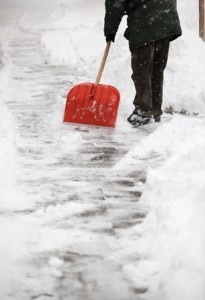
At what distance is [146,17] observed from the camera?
15.0ft

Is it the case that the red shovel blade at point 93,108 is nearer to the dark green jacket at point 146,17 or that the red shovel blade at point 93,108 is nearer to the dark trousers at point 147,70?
the dark trousers at point 147,70

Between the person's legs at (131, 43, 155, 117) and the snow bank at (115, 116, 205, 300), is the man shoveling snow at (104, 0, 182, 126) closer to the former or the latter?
the person's legs at (131, 43, 155, 117)

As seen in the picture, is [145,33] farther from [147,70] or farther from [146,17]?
[147,70]

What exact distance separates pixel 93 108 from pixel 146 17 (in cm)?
112

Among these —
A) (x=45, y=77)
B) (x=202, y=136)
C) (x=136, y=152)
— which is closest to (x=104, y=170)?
(x=136, y=152)

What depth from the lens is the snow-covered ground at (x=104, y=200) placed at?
6.89 ft

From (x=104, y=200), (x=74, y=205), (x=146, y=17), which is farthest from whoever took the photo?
(x=146, y=17)

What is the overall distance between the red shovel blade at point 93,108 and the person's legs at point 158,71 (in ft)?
1.70

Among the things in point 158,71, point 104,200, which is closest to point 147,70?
point 158,71

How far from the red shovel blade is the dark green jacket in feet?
2.11

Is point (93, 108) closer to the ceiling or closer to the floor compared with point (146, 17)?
closer to the floor

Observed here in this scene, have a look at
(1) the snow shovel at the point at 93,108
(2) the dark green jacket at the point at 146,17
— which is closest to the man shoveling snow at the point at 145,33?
(2) the dark green jacket at the point at 146,17

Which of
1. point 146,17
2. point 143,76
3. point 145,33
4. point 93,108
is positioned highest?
point 146,17

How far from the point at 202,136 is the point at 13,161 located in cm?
169
